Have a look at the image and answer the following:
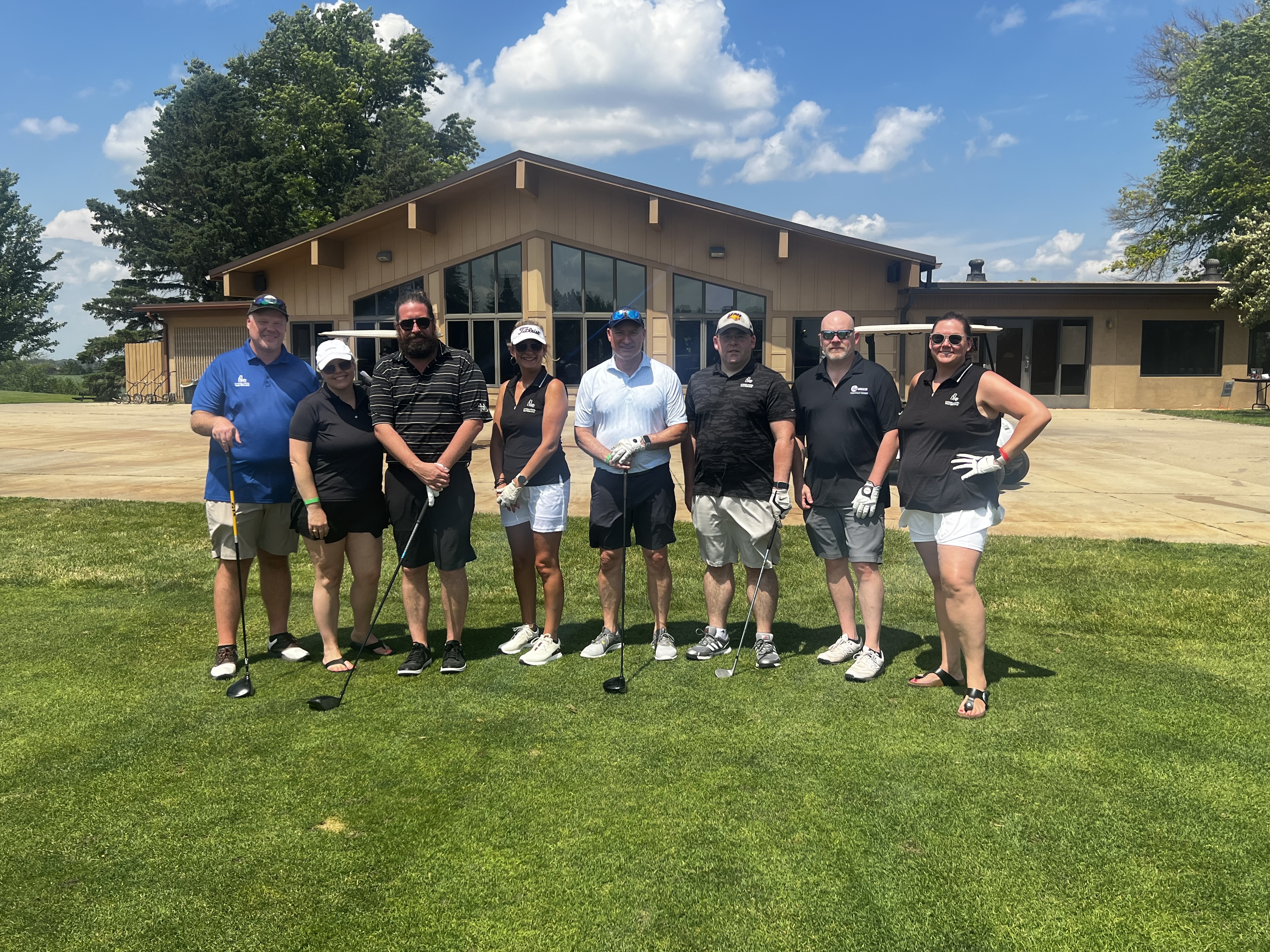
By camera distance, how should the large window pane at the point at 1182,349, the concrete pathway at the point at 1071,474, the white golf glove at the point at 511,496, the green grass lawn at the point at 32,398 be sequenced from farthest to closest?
the green grass lawn at the point at 32,398, the large window pane at the point at 1182,349, the concrete pathway at the point at 1071,474, the white golf glove at the point at 511,496

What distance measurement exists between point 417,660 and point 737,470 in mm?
1872

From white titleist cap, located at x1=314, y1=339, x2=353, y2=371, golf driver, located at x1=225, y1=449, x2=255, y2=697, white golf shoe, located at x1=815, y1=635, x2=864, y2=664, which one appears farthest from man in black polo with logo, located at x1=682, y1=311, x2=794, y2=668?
golf driver, located at x1=225, y1=449, x2=255, y2=697

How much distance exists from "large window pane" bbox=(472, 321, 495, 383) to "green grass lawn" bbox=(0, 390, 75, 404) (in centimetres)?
1948

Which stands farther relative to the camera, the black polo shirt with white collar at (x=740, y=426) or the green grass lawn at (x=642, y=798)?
the black polo shirt with white collar at (x=740, y=426)

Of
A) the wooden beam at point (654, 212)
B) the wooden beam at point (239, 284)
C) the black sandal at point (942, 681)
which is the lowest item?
the black sandal at point (942, 681)

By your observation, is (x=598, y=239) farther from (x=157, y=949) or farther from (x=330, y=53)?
(x=330, y=53)

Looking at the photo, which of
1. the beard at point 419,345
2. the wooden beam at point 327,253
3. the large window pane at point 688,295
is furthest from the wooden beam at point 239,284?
the beard at point 419,345

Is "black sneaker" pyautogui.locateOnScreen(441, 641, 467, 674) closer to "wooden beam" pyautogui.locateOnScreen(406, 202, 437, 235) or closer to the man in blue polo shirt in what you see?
the man in blue polo shirt

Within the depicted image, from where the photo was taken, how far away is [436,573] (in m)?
6.62

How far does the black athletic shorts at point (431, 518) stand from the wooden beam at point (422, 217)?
56.8 ft

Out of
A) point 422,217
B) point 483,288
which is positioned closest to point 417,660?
point 483,288

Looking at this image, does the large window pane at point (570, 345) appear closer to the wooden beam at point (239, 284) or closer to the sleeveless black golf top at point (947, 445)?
the wooden beam at point (239, 284)

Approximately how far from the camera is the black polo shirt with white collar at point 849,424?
427 centimetres

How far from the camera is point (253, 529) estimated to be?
171 inches
